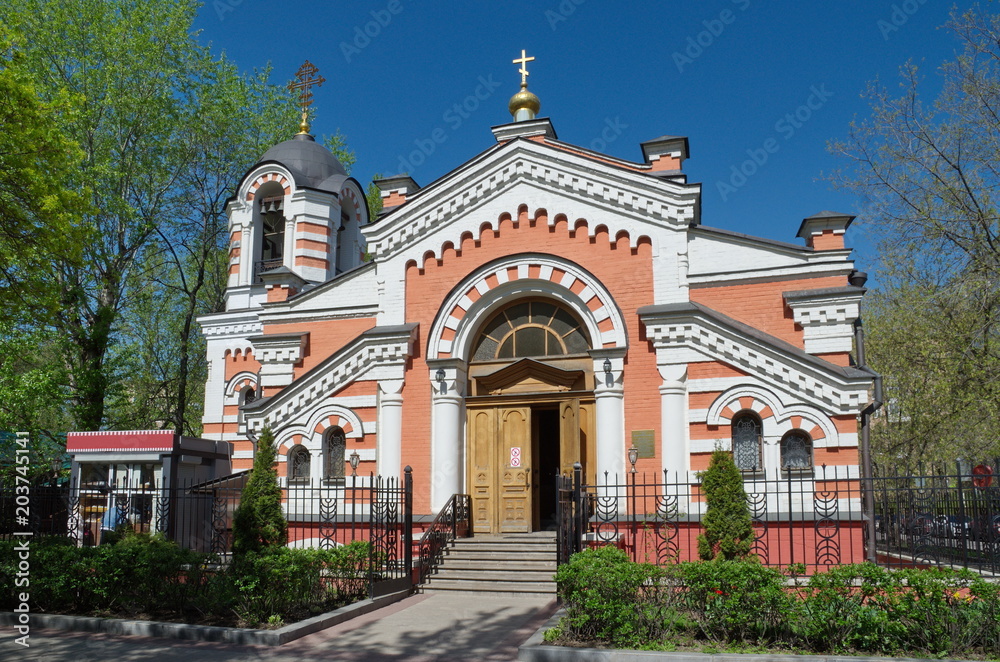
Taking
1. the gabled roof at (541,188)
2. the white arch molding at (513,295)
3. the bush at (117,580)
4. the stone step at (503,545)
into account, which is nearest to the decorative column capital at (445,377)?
the white arch molding at (513,295)

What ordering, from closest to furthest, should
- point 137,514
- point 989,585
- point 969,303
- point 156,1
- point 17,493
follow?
point 989,585 → point 17,493 → point 969,303 → point 137,514 → point 156,1

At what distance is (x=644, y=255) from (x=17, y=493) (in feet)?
37.3

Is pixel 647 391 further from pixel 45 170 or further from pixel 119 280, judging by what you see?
pixel 119 280

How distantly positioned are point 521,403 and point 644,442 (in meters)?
2.60

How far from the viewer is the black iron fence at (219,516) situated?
12352 millimetres

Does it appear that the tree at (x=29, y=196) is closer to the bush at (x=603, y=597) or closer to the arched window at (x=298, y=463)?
the arched window at (x=298, y=463)

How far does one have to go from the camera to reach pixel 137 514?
16031mm

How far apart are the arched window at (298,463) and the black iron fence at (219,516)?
0.17m

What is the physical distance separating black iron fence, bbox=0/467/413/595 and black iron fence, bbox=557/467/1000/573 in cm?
278

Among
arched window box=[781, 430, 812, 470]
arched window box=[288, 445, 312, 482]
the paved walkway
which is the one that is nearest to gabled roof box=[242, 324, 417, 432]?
arched window box=[288, 445, 312, 482]

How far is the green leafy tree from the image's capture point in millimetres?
12719

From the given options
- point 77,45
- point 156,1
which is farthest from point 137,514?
point 156,1

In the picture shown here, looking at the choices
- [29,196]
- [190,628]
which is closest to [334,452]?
[190,628]

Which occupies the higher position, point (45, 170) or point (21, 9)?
point (21, 9)
